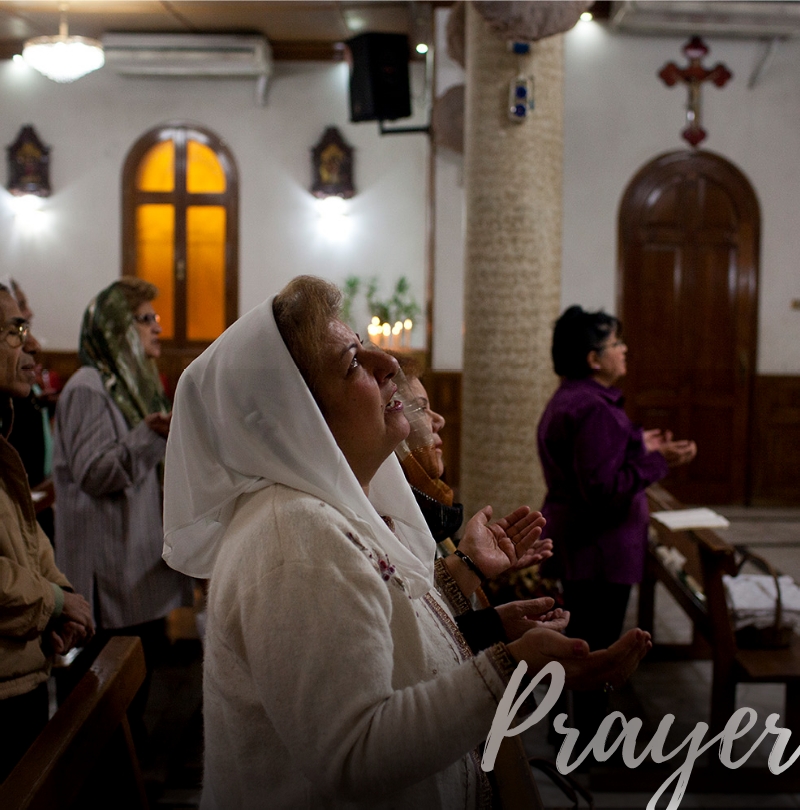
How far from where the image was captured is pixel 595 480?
9.29 ft

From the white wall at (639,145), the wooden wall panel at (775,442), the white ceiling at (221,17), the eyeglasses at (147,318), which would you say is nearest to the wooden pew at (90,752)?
the eyeglasses at (147,318)

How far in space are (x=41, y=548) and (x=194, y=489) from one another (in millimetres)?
1113

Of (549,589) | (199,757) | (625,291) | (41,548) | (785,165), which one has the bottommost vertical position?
(199,757)

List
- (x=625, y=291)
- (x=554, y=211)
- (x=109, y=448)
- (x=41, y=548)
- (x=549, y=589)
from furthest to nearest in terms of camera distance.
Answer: (x=625, y=291)
(x=554, y=211)
(x=549, y=589)
(x=109, y=448)
(x=41, y=548)

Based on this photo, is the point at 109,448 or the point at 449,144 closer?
the point at 109,448

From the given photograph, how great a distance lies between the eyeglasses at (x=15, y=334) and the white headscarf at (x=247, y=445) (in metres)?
0.81

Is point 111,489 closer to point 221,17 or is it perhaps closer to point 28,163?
point 221,17

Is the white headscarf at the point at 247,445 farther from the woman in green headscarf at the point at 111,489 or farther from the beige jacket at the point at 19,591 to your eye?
the woman in green headscarf at the point at 111,489

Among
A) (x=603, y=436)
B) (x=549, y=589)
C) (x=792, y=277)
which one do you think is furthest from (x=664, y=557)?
(x=792, y=277)

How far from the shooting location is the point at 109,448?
260 cm

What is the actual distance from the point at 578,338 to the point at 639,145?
477 cm

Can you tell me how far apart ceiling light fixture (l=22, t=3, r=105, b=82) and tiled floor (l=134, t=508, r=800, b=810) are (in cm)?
460

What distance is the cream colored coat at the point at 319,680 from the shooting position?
100 cm

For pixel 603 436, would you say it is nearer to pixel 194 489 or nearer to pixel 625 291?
pixel 194 489
